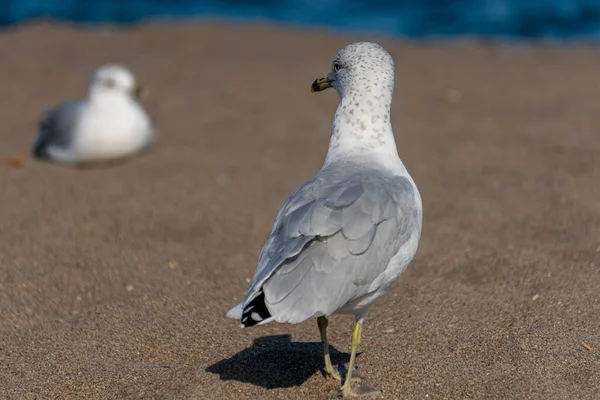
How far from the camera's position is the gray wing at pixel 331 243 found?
347 centimetres

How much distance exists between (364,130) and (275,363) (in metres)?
1.15

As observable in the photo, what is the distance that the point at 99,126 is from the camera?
8430 millimetres

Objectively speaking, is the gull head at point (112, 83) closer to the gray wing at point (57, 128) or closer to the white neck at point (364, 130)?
the gray wing at point (57, 128)

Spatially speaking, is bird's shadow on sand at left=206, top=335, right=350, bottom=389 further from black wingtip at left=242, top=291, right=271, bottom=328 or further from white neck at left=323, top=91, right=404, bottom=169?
white neck at left=323, top=91, right=404, bottom=169

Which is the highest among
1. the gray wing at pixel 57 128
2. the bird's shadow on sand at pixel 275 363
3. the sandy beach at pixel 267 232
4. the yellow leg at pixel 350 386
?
the yellow leg at pixel 350 386

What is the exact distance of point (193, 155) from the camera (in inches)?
323

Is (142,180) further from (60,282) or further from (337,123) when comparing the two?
(337,123)

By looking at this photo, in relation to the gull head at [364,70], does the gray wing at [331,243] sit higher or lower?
lower

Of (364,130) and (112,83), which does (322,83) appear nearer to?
(364,130)

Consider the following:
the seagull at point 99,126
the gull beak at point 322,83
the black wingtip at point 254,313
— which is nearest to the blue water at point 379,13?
the seagull at point 99,126

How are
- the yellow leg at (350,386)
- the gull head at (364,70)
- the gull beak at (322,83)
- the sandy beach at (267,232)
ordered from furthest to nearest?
the gull beak at (322,83) → the gull head at (364,70) → the sandy beach at (267,232) → the yellow leg at (350,386)

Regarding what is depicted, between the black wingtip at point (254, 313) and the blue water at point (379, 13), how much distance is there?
12087mm

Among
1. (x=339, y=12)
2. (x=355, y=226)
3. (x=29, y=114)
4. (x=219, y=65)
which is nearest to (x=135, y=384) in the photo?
(x=355, y=226)

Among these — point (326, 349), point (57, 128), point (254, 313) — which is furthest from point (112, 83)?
point (254, 313)
